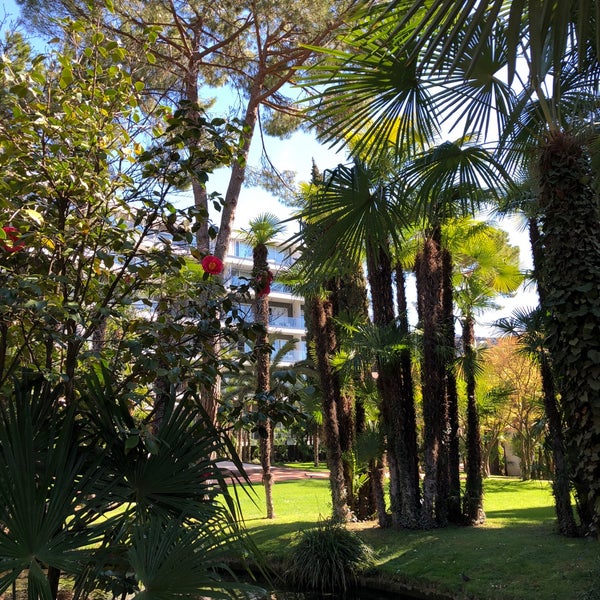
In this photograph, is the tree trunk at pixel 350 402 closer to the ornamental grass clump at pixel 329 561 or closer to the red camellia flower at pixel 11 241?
the ornamental grass clump at pixel 329 561

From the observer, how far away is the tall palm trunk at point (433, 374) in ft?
39.5

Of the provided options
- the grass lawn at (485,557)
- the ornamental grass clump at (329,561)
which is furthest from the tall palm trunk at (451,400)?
the ornamental grass clump at (329,561)

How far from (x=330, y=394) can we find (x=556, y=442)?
479 cm

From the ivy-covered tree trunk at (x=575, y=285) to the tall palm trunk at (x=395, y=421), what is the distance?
7.40 m

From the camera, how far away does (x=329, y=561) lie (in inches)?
390

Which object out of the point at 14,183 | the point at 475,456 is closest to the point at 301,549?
the point at 475,456

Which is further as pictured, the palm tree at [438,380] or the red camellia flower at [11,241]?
the palm tree at [438,380]

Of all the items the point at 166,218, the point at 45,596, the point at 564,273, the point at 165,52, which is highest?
the point at 165,52

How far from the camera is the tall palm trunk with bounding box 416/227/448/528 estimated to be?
12.1 m

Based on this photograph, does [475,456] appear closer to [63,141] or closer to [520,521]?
[520,521]

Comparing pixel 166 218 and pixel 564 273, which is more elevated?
pixel 166 218

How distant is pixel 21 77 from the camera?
12.4ft

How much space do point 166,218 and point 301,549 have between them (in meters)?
7.93

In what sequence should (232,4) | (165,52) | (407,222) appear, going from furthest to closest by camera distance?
(165,52) → (232,4) → (407,222)
